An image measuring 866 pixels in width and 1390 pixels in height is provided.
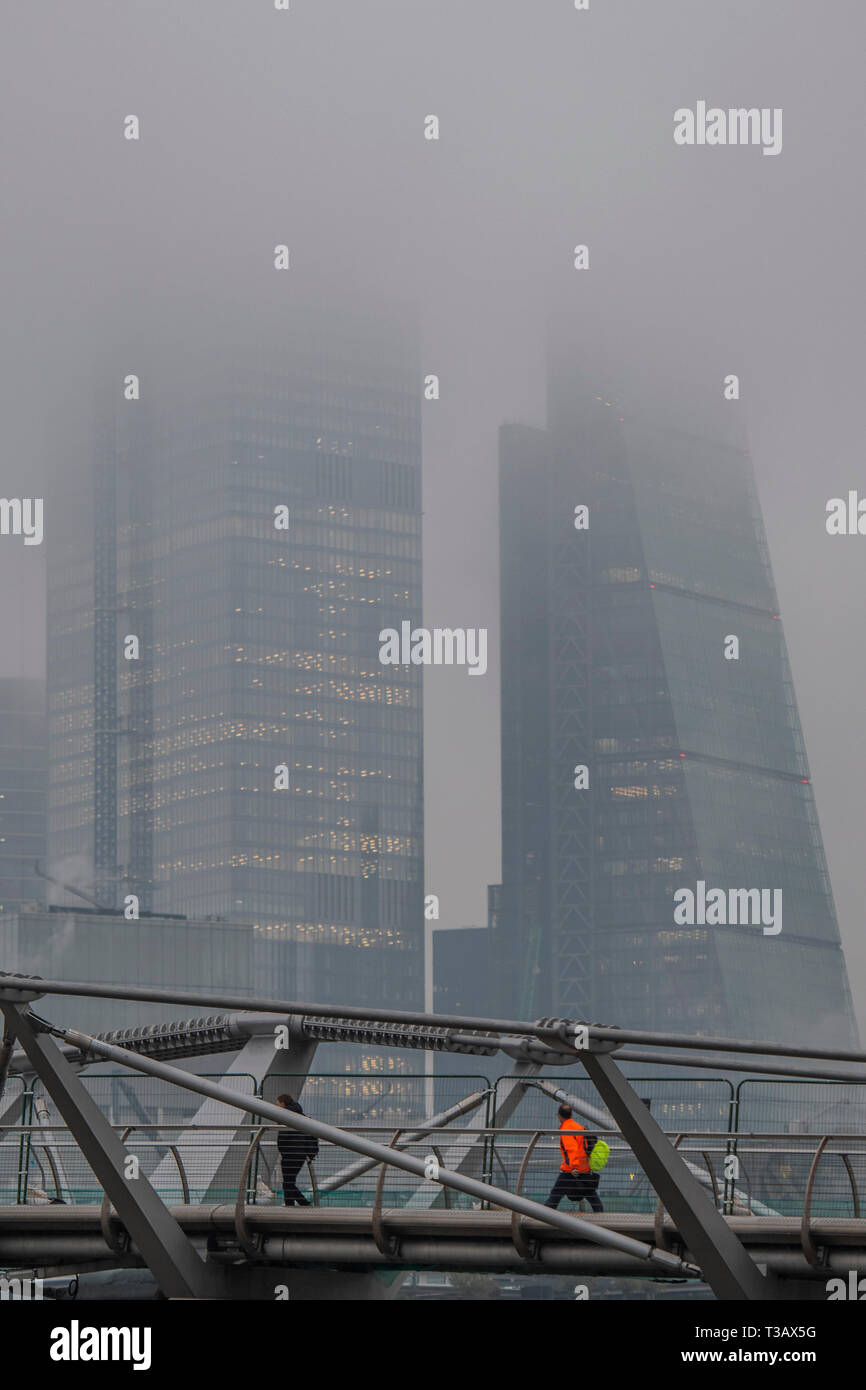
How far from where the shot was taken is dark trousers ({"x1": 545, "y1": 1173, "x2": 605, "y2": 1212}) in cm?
2066

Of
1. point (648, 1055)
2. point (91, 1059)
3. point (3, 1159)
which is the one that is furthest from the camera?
point (91, 1059)

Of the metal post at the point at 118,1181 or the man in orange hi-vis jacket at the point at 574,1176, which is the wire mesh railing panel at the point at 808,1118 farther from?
the metal post at the point at 118,1181

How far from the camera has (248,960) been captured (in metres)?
173

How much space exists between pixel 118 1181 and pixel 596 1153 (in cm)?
546

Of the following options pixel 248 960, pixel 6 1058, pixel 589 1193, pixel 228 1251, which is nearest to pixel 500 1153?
pixel 589 1193

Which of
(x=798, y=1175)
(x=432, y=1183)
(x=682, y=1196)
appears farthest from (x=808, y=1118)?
(x=682, y=1196)

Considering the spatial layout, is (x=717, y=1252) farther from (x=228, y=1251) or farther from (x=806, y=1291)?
(x=228, y=1251)

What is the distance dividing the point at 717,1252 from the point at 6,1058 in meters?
7.50

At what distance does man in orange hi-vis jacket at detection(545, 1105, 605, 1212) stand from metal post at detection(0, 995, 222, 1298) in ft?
13.0

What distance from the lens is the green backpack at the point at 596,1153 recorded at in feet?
69.0

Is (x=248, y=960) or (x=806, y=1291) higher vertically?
(x=248, y=960)

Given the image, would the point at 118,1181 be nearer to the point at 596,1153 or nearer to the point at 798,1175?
the point at 596,1153

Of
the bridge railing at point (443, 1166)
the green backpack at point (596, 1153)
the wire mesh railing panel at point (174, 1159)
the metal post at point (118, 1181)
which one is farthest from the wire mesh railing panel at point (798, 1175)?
the metal post at point (118, 1181)

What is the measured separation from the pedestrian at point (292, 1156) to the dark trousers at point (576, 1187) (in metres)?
2.91
